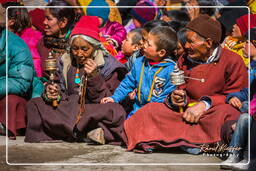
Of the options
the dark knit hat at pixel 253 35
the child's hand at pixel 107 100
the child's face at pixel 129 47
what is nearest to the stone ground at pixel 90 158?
the child's hand at pixel 107 100

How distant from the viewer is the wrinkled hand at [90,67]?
5938mm

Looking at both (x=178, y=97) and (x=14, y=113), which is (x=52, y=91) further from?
(x=178, y=97)

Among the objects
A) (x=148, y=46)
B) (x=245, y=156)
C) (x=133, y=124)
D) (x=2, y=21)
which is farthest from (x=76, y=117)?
(x=245, y=156)

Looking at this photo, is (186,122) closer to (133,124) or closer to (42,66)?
(133,124)

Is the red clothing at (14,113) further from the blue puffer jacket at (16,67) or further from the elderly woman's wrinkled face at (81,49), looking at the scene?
the elderly woman's wrinkled face at (81,49)

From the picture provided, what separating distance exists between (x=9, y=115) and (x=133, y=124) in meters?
1.56

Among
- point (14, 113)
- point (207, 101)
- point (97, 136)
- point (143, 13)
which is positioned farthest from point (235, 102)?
point (143, 13)

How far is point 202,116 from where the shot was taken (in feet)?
18.3

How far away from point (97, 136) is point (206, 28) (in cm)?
170

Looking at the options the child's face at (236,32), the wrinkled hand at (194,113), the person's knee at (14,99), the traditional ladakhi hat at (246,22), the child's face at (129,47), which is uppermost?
the traditional ladakhi hat at (246,22)

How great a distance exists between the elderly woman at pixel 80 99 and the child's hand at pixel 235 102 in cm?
123

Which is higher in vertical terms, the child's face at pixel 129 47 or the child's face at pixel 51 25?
the child's face at pixel 51 25

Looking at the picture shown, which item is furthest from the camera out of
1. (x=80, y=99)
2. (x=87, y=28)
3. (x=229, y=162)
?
(x=87, y=28)

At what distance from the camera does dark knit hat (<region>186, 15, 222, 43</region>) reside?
19.1 feet
